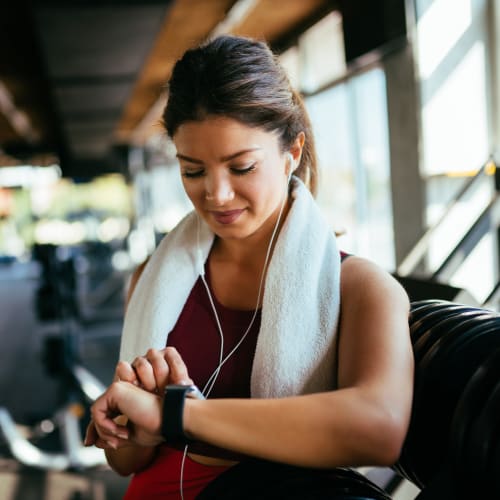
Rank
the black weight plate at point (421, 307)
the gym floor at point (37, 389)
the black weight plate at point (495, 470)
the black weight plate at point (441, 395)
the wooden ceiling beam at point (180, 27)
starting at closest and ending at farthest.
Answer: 1. the black weight plate at point (495, 470)
2. the black weight plate at point (441, 395)
3. the black weight plate at point (421, 307)
4. the gym floor at point (37, 389)
5. the wooden ceiling beam at point (180, 27)

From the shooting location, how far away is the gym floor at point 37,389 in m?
2.98

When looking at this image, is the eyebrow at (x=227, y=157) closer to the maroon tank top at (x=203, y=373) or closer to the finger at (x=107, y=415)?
the maroon tank top at (x=203, y=373)

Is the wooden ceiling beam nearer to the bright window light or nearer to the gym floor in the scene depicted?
the bright window light

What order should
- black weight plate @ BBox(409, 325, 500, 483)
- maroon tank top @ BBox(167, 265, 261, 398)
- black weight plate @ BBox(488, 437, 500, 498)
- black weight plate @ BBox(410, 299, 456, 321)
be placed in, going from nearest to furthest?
black weight plate @ BBox(488, 437, 500, 498)
black weight plate @ BBox(409, 325, 500, 483)
black weight plate @ BBox(410, 299, 456, 321)
maroon tank top @ BBox(167, 265, 261, 398)

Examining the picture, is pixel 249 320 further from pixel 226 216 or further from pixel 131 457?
pixel 131 457

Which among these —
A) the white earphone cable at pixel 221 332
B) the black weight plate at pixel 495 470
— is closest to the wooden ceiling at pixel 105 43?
the white earphone cable at pixel 221 332

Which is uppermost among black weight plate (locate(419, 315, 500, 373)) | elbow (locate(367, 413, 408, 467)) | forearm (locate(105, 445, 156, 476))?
black weight plate (locate(419, 315, 500, 373))

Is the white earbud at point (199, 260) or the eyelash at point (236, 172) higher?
the eyelash at point (236, 172)

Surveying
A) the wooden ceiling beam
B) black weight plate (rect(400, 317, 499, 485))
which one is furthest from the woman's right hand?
the wooden ceiling beam

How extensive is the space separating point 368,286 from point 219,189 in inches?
12.6

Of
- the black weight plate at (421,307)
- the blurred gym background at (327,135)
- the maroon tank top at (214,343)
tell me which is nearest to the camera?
the black weight plate at (421,307)

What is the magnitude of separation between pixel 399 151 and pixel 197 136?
3.66 m

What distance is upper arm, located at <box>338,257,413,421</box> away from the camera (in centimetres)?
84

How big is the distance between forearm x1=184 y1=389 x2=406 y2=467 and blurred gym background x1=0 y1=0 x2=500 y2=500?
1.88 ft
